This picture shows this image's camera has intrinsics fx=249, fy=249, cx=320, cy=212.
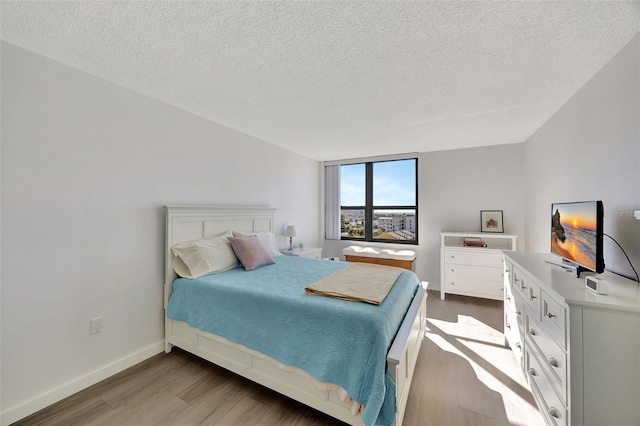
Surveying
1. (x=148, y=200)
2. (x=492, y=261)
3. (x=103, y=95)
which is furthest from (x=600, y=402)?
(x=103, y=95)

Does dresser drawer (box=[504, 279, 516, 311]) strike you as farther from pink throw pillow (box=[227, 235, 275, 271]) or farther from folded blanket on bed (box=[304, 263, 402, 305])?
pink throw pillow (box=[227, 235, 275, 271])

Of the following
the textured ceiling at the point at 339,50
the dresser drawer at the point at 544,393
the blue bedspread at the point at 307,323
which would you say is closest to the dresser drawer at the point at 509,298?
the dresser drawer at the point at 544,393

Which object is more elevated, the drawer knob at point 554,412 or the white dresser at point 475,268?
the white dresser at point 475,268

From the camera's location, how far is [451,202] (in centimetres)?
414

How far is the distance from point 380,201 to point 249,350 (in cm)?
366

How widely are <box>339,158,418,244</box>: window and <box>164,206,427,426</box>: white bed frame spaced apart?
7.99 feet

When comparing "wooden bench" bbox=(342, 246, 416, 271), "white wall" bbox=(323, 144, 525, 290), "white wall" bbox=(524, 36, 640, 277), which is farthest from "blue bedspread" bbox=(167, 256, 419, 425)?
"white wall" bbox=(323, 144, 525, 290)

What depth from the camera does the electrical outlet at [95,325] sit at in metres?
1.91

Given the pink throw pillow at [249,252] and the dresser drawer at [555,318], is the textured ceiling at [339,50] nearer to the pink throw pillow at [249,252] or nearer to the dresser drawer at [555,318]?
the pink throw pillow at [249,252]

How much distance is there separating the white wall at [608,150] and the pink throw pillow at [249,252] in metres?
2.73

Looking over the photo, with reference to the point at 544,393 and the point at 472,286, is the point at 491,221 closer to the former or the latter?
the point at 472,286

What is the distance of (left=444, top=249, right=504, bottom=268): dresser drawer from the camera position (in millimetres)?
3461

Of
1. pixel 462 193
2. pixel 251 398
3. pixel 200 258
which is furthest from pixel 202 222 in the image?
pixel 462 193

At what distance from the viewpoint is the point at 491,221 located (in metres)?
3.88
